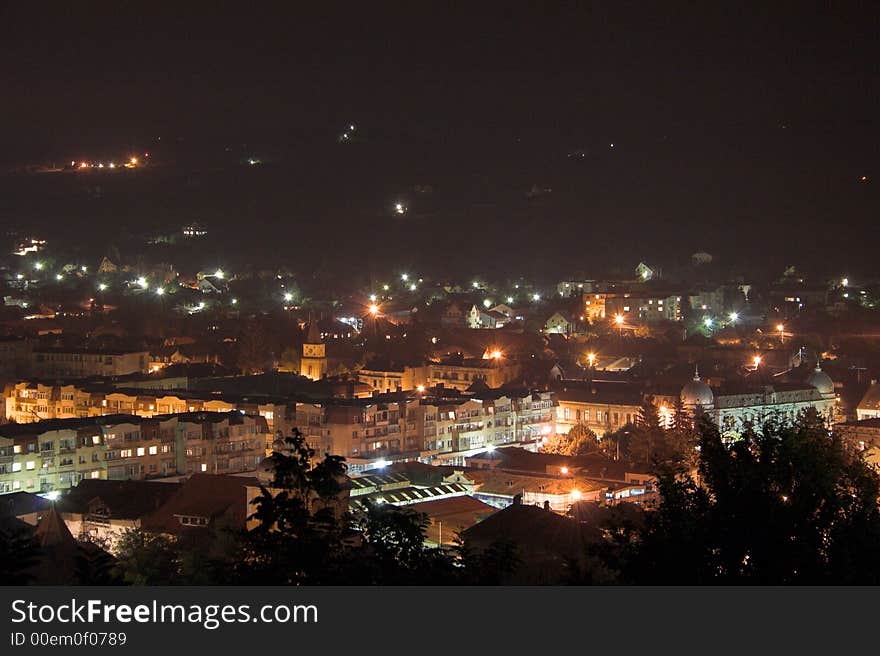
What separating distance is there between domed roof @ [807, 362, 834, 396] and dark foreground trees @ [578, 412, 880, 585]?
77.3 feet

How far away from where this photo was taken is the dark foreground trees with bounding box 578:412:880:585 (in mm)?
8984

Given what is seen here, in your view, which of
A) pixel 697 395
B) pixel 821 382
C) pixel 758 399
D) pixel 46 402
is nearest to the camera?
pixel 46 402

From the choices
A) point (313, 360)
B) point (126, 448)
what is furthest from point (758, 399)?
point (126, 448)

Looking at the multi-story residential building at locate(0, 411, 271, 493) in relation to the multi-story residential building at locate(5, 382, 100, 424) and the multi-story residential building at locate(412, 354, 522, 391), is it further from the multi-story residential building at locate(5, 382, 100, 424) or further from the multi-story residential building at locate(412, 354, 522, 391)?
the multi-story residential building at locate(412, 354, 522, 391)

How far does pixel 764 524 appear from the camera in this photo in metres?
9.15

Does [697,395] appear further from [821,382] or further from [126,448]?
[126,448]

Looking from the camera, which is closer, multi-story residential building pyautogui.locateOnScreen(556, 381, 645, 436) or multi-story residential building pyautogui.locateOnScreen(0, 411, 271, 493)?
multi-story residential building pyautogui.locateOnScreen(0, 411, 271, 493)

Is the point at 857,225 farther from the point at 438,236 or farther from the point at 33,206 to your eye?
the point at 33,206

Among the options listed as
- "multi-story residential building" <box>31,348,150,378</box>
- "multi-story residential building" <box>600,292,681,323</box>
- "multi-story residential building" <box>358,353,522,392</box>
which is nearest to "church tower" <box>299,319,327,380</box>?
"multi-story residential building" <box>358,353,522,392</box>

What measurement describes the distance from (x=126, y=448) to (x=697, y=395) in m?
11.4

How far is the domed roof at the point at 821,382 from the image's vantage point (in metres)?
32.9

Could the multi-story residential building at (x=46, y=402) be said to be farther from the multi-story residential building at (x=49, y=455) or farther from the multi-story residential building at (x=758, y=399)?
the multi-story residential building at (x=758, y=399)

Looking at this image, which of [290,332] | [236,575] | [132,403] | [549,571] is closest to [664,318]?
[290,332]

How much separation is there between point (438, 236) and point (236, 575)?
67572 mm
